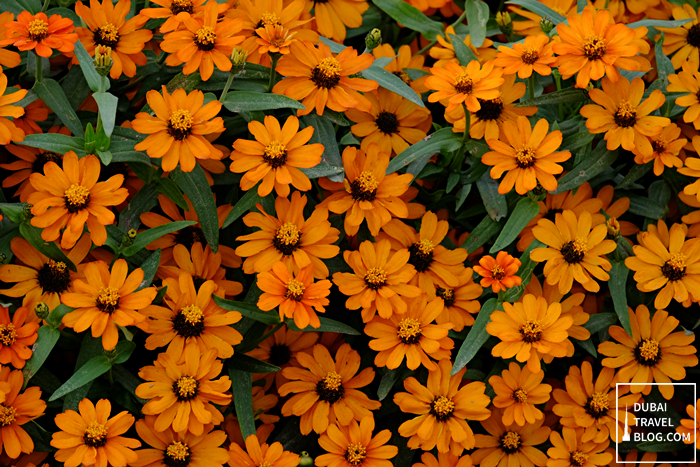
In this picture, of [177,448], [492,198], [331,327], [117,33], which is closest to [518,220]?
[492,198]

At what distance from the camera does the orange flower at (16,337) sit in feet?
3.61

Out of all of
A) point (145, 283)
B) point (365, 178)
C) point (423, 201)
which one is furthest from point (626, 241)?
point (145, 283)

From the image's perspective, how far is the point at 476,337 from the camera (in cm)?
123

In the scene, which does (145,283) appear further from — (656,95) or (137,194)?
(656,95)

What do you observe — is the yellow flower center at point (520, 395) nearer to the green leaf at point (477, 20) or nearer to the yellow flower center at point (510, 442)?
the yellow flower center at point (510, 442)

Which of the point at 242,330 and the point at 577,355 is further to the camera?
the point at 577,355

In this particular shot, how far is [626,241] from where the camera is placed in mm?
1353

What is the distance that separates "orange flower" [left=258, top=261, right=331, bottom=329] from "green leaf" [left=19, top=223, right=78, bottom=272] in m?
0.33

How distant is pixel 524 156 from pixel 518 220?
0.12m

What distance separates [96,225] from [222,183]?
10.3 inches

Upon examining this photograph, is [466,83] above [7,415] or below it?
above

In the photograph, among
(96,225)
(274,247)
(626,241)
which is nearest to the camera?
(96,225)

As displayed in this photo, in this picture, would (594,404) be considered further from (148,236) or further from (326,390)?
(148,236)

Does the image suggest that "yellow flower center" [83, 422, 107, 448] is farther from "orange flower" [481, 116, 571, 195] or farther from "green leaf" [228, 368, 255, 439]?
"orange flower" [481, 116, 571, 195]
